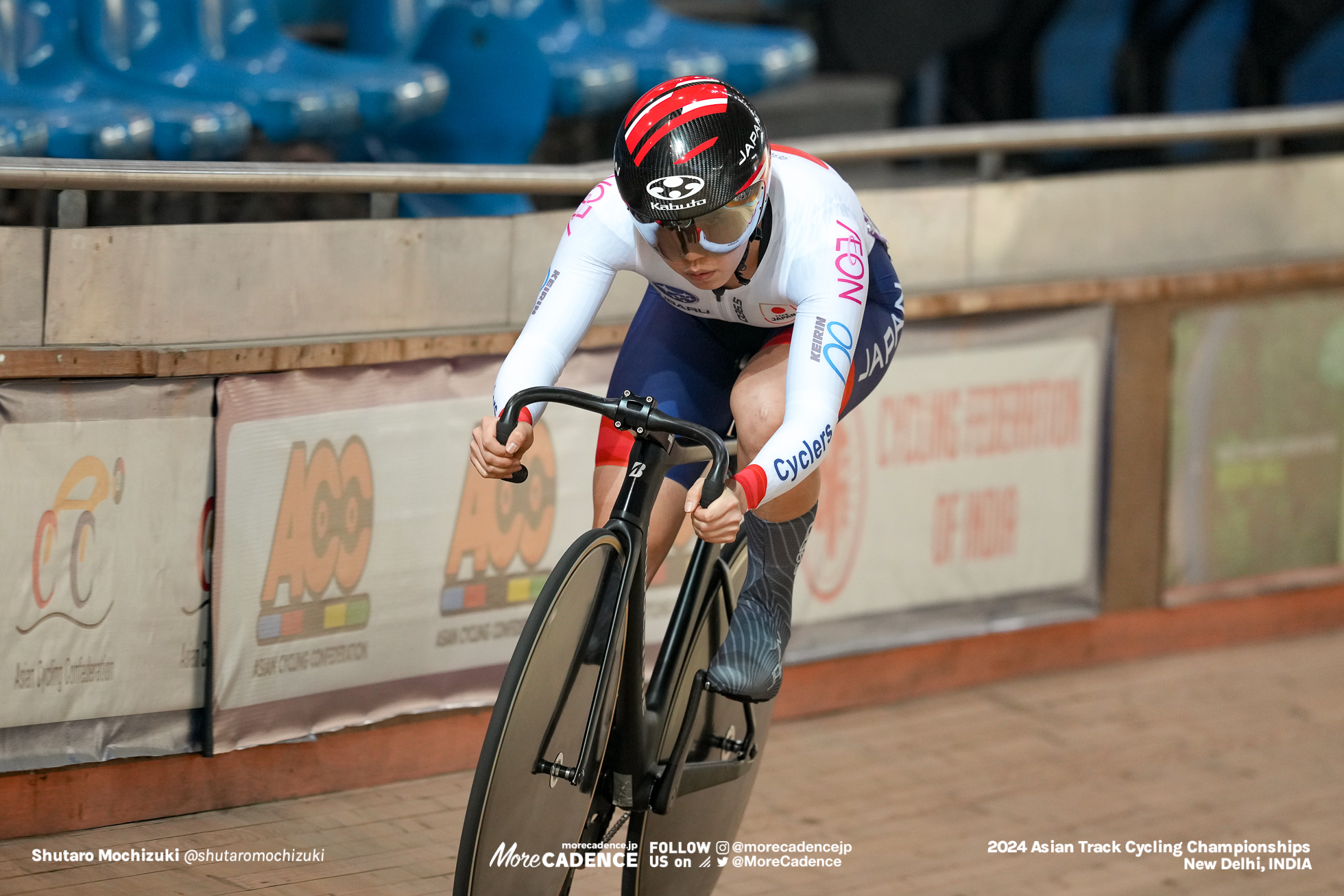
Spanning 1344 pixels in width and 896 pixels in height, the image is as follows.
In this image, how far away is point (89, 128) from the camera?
5191 millimetres

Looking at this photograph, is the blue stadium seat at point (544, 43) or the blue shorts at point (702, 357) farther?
the blue stadium seat at point (544, 43)

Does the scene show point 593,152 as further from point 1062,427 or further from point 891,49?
point 1062,427

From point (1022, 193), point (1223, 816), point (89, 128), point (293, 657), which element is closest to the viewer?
point (293, 657)

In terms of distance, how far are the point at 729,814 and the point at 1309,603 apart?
3.57m

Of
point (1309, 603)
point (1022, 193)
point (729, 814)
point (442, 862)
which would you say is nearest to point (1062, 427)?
point (1022, 193)

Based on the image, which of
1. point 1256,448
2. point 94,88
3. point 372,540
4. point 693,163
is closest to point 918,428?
point 1256,448

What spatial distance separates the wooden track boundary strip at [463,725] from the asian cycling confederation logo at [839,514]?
303 mm

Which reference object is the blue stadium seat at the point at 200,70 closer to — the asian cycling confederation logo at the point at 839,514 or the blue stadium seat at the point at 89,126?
the blue stadium seat at the point at 89,126

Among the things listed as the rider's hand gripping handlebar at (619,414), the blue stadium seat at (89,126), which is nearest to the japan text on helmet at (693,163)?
the rider's hand gripping handlebar at (619,414)

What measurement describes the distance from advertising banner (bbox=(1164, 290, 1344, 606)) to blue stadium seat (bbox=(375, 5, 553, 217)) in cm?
265

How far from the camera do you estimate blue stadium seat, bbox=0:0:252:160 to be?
541 centimetres

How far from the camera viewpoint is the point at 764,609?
3.54m

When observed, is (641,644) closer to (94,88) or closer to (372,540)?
(372,540)

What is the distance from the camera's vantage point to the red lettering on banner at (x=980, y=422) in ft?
17.8
